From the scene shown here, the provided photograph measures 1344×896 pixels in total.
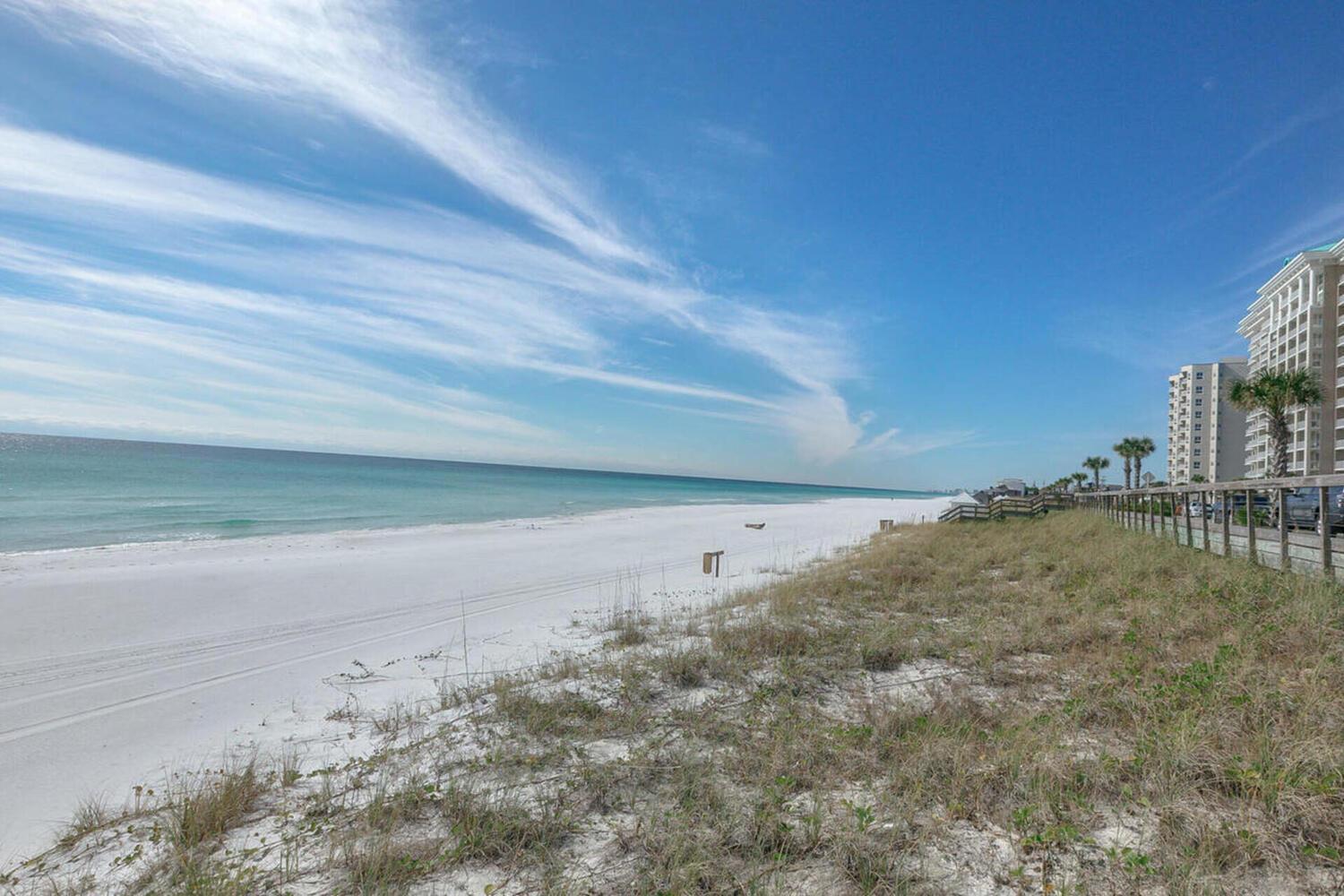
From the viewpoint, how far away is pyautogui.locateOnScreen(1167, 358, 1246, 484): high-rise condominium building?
357ft

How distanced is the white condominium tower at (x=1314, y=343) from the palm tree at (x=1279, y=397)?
124 ft

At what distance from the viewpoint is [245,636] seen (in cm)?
948

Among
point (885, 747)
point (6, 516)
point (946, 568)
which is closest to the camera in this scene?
point (885, 747)

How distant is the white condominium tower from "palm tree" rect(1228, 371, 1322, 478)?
3779cm

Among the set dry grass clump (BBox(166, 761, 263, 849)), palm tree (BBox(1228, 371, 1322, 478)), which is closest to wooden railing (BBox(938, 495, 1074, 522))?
palm tree (BBox(1228, 371, 1322, 478))

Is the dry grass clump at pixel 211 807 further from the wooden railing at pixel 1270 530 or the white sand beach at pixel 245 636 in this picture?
the wooden railing at pixel 1270 530

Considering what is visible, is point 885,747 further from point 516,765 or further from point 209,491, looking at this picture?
point 209,491

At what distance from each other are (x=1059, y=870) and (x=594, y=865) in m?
2.32

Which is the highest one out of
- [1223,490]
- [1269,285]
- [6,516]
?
[1269,285]

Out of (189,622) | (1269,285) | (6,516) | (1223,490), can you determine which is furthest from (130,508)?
(1269,285)

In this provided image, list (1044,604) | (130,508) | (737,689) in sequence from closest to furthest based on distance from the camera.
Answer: (737,689) < (1044,604) < (130,508)

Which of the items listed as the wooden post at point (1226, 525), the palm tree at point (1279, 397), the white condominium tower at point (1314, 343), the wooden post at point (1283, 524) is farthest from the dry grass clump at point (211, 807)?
the white condominium tower at point (1314, 343)

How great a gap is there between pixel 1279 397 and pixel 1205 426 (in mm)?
98992

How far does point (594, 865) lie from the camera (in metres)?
3.19
